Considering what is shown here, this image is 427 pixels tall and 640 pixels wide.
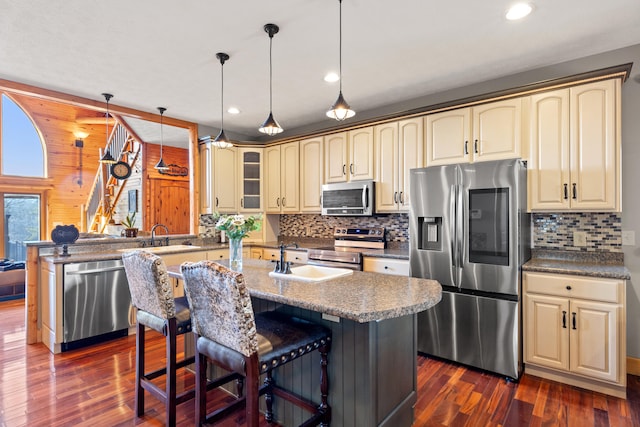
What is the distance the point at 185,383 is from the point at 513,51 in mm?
3697

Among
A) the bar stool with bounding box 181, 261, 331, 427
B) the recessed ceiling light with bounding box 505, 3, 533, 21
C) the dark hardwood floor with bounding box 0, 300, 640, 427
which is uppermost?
the recessed ceiling light with bounding box 505, 3, 533, 21

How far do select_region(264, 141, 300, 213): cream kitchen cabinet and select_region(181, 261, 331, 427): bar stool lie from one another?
294cm

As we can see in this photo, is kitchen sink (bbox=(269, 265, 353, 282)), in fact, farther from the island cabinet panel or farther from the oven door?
the oven door

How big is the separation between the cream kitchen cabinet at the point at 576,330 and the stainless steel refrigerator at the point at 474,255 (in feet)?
0.42

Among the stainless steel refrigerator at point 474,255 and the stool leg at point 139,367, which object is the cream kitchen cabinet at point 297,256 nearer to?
the stainless steel refrigerator at point 474,255

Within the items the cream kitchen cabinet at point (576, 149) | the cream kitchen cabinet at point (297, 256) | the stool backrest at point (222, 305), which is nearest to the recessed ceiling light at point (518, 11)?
the cream kitchen cabinet at point (576, 149)

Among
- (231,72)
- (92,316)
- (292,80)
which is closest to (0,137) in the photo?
(92,316)

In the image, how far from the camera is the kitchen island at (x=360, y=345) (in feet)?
5.24

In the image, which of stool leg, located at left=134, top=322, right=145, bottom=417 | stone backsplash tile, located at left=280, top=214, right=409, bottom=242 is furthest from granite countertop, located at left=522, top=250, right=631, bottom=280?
stool leg, located at left=134, top=322, right=145, bottom=417

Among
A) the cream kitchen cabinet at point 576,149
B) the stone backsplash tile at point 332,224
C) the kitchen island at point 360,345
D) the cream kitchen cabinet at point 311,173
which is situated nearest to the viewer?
the kitchen island at point 360,345

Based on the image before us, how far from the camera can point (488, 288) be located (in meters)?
2.77

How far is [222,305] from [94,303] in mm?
2669

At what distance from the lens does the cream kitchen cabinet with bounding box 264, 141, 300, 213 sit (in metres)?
4.76

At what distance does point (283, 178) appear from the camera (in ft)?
16.1
